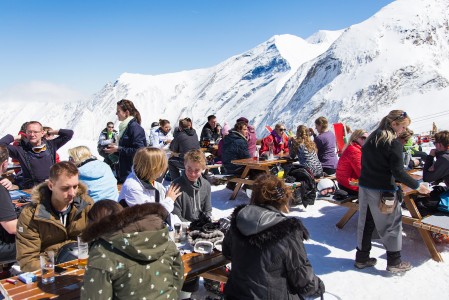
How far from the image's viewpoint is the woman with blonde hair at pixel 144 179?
361cm

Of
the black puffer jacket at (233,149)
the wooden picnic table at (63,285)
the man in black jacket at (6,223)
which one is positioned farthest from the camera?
the black puffer jacket at (233,149)

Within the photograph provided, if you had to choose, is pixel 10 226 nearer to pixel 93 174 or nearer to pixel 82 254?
pixel 82 254

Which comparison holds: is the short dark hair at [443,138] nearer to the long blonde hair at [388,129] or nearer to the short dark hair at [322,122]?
the long blonde hair at [388,129]

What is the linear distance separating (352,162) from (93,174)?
11.4 feet

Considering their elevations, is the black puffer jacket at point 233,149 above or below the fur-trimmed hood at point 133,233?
below

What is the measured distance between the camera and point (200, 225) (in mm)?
3338

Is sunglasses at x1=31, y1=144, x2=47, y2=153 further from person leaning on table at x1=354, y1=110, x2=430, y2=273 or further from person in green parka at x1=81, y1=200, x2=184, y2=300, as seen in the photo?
person leaning on table at x1=354, y1=110, x2=430, y2=273

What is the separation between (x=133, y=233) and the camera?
2049mm

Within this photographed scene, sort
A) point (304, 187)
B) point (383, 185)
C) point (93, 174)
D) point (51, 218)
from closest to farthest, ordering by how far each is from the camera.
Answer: point (51, 218)
point (383, 185)
point (93, 174)
point (304, 187)

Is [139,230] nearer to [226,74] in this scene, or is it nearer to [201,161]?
[201,161]

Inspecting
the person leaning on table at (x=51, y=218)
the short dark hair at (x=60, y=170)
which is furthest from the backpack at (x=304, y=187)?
the short dark hair at (x=60, y=170)

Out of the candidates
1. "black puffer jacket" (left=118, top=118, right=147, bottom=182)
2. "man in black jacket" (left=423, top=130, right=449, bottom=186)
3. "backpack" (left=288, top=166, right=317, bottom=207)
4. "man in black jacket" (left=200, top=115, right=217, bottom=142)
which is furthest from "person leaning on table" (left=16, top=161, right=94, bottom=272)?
"man in black jacket" (left=200, top=115, right=217, bottom=142)

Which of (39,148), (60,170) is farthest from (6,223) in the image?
(39,148)

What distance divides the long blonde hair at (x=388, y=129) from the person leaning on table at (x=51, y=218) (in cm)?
294
